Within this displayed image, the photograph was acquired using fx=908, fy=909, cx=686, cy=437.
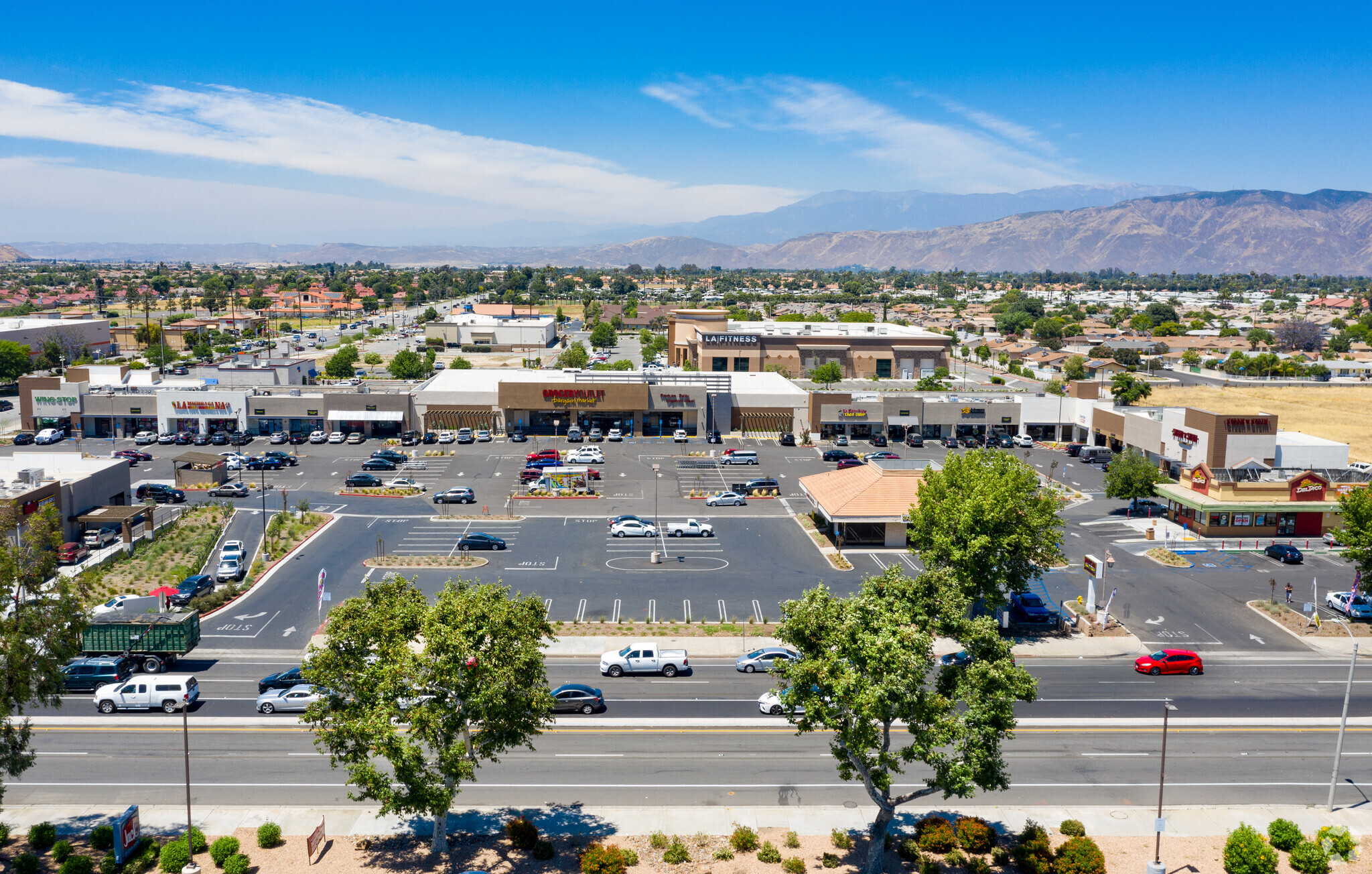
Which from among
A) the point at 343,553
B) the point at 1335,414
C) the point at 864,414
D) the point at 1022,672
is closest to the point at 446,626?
the point at 1022,672

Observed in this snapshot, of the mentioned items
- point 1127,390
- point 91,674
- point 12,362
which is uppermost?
point 1127,390

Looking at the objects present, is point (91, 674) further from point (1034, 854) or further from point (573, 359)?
point (573, 359)

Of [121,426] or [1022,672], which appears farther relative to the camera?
[121,426]

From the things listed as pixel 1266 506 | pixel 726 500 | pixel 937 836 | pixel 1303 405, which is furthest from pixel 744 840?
pixel 1303 405

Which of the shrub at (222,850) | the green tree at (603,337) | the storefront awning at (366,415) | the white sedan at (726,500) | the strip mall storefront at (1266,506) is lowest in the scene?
the shrub at (222,850)

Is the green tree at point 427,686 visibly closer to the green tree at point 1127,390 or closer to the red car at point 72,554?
the red car at point 72,554

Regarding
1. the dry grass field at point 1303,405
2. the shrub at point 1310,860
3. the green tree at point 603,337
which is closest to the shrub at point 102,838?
the shrub at point 1310,860

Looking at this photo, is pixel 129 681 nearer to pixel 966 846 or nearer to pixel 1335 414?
pixel 966 846
